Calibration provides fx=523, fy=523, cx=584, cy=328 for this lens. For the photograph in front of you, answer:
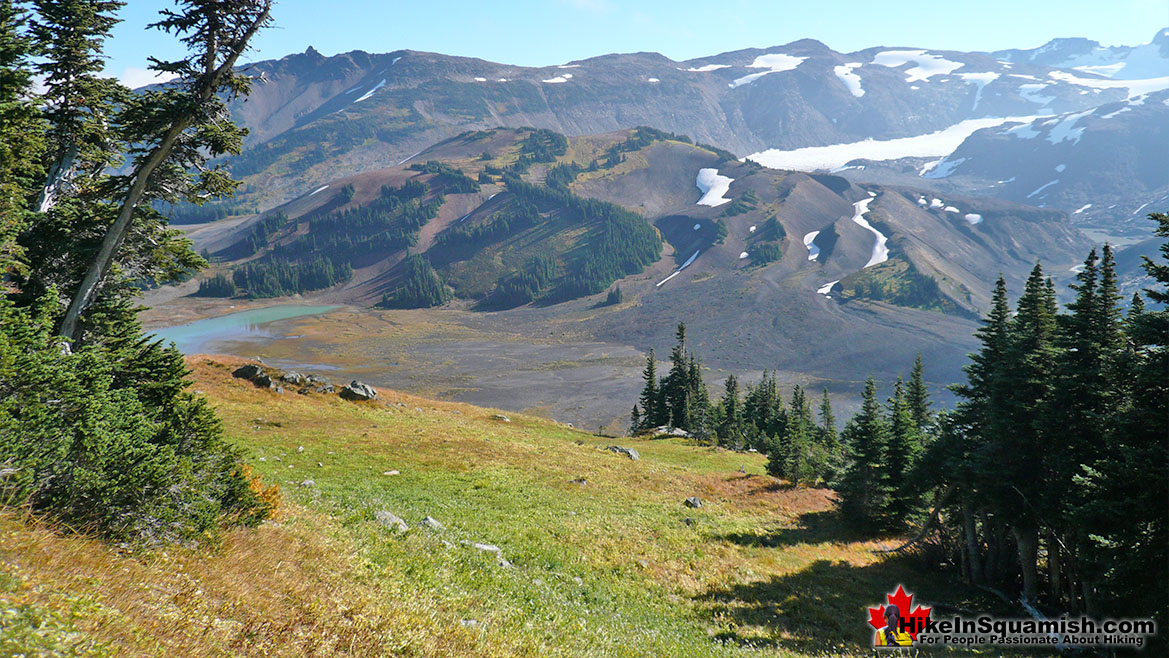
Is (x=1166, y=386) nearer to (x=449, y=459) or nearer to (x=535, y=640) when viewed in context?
(x=535, y=640)

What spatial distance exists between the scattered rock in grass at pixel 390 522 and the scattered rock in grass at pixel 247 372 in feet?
130

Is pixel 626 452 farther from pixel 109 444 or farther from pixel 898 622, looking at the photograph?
pixel 109 444

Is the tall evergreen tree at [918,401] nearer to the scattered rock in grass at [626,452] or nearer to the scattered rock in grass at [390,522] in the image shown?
the scattered rock in grass at [626,452]

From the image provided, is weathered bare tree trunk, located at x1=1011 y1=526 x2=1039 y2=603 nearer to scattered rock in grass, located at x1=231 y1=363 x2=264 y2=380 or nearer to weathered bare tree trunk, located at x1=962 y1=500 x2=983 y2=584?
weathered bare tree trunk, located at x1=962 y1=500 x2=983 y2=584

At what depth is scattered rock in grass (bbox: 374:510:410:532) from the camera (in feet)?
48.3

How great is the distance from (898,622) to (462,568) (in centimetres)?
1473

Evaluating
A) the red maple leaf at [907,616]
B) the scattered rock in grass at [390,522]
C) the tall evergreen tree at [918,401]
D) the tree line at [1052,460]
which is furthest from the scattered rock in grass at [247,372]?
the tall evergreen tree at [918,401]

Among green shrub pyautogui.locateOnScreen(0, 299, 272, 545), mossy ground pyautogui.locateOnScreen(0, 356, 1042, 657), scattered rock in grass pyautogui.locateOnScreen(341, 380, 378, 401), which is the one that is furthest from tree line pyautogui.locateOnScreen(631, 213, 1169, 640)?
scattered rock in grass pyautogui.locateOnScreen(341, 380, 378, 401)

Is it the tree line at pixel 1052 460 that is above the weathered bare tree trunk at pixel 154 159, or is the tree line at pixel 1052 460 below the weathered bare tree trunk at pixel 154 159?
below

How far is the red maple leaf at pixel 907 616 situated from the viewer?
57.2 feet

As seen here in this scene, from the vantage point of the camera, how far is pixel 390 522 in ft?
49.9

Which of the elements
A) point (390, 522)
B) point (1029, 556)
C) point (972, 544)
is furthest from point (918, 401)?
point (390, 522)

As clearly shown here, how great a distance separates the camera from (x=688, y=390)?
82062 millimetres

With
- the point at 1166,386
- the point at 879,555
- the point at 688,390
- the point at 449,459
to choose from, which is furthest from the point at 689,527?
the point at 688,390
